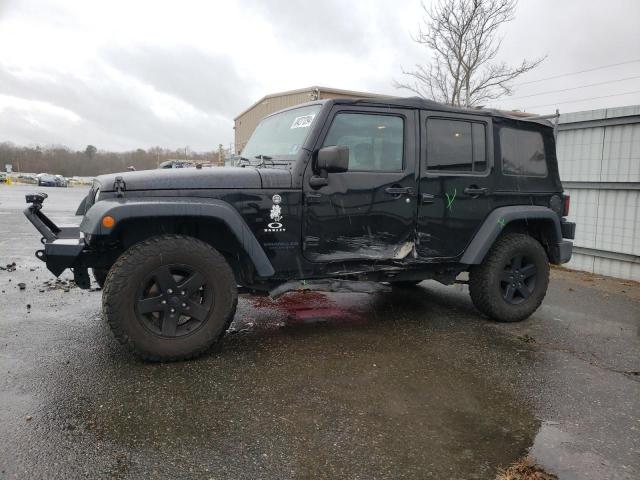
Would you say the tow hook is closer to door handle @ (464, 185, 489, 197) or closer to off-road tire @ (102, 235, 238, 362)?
off-road tire @ (102, 235, 238, 362)

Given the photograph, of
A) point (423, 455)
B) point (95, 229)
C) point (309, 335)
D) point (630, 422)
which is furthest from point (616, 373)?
point (95, 229)

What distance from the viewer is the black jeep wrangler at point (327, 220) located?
10.2 feet

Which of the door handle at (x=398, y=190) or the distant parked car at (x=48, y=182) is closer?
the door handle at (x=398, y=190)

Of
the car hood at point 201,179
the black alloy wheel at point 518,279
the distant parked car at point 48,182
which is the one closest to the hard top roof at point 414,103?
the car hood at point 201,179

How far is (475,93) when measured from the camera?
14688 mm

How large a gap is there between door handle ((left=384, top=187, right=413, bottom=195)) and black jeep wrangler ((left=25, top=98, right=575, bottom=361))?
25mm

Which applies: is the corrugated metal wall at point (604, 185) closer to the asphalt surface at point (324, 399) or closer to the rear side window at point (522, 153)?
the asphalt surface at point (324, 399)

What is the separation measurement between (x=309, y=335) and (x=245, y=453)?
1.81 meters

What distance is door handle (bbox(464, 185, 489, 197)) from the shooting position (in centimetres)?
419

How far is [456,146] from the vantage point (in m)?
4.21

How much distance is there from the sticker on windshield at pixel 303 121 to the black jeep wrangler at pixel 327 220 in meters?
0.02

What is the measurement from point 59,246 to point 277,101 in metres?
11.6

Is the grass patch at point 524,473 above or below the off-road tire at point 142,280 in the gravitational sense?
below

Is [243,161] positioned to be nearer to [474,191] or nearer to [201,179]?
[201,179]
